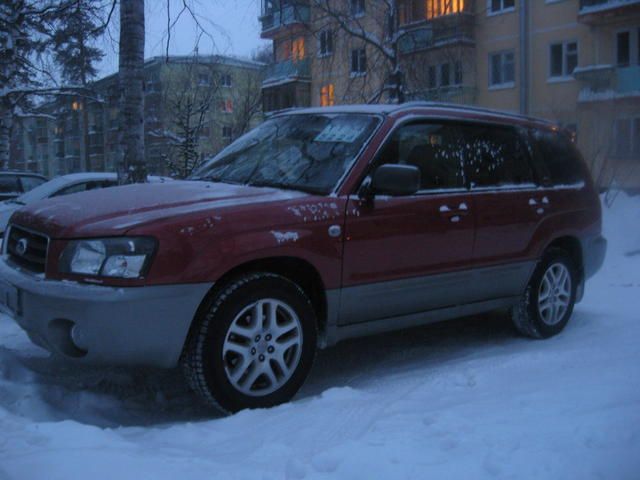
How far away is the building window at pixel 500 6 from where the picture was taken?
1043 inches

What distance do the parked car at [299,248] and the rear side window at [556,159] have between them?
0.03 metres

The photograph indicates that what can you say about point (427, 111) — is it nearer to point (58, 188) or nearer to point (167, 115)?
point (58, 188)

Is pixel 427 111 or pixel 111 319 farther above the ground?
pixel 427 111

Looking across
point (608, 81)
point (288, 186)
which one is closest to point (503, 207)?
point (288, 186)

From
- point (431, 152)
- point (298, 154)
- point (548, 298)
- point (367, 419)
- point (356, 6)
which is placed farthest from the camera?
point (356, 6)

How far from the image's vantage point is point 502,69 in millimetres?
26766

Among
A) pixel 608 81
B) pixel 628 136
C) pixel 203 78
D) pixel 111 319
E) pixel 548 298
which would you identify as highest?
pixel 203 78

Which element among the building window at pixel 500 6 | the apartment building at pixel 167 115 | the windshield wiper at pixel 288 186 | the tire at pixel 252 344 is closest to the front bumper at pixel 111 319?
the tire at pixel 252 344

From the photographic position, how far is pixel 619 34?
77.2 feet

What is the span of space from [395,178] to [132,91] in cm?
514

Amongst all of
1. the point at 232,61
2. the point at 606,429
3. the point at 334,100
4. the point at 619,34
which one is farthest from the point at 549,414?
the point at 232,61

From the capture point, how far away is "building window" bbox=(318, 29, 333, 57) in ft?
58.1

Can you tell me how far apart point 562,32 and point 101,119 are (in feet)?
132

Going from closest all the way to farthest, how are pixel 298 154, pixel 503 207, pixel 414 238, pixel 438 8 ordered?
pixel 414 238
pixel 298 154
pixel 503 207
pixel 438 8
